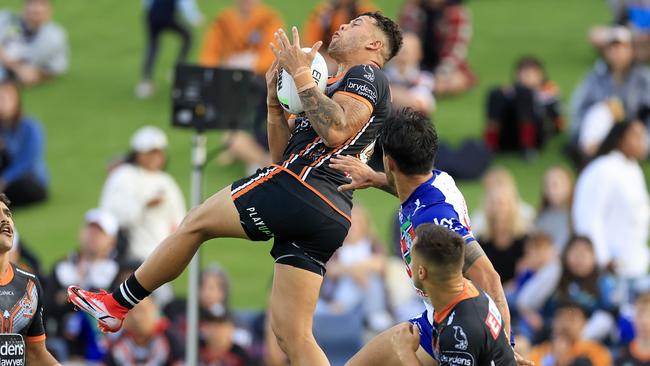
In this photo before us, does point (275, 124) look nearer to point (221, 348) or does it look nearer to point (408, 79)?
point (221, 348)

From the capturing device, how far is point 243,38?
16.8 metres

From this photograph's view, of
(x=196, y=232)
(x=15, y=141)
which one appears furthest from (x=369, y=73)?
(x=15, y=141)

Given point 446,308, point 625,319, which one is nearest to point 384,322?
point 625,319

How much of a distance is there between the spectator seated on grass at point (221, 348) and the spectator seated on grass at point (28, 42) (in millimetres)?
7487

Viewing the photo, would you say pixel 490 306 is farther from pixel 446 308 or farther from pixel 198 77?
pixel 198 77

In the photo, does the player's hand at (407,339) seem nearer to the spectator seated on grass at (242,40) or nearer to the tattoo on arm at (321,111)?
the tattoo on arm at (321,111)

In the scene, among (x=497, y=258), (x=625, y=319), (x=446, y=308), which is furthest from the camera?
(x=497, y=258)

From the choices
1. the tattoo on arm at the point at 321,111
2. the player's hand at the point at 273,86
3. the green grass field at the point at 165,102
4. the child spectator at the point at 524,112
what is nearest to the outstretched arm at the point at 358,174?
the tattoo on arm at the point at 321,111

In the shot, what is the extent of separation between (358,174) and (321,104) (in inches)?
16.9

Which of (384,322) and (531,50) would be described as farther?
(531,50)

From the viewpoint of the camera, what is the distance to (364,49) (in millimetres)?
7691

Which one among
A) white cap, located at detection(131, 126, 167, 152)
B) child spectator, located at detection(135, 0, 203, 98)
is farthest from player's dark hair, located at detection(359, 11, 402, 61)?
child spectator, located at detection(135, 0, 203, 98)

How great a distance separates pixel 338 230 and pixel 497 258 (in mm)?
5666

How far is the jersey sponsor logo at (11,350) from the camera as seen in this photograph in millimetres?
6707
